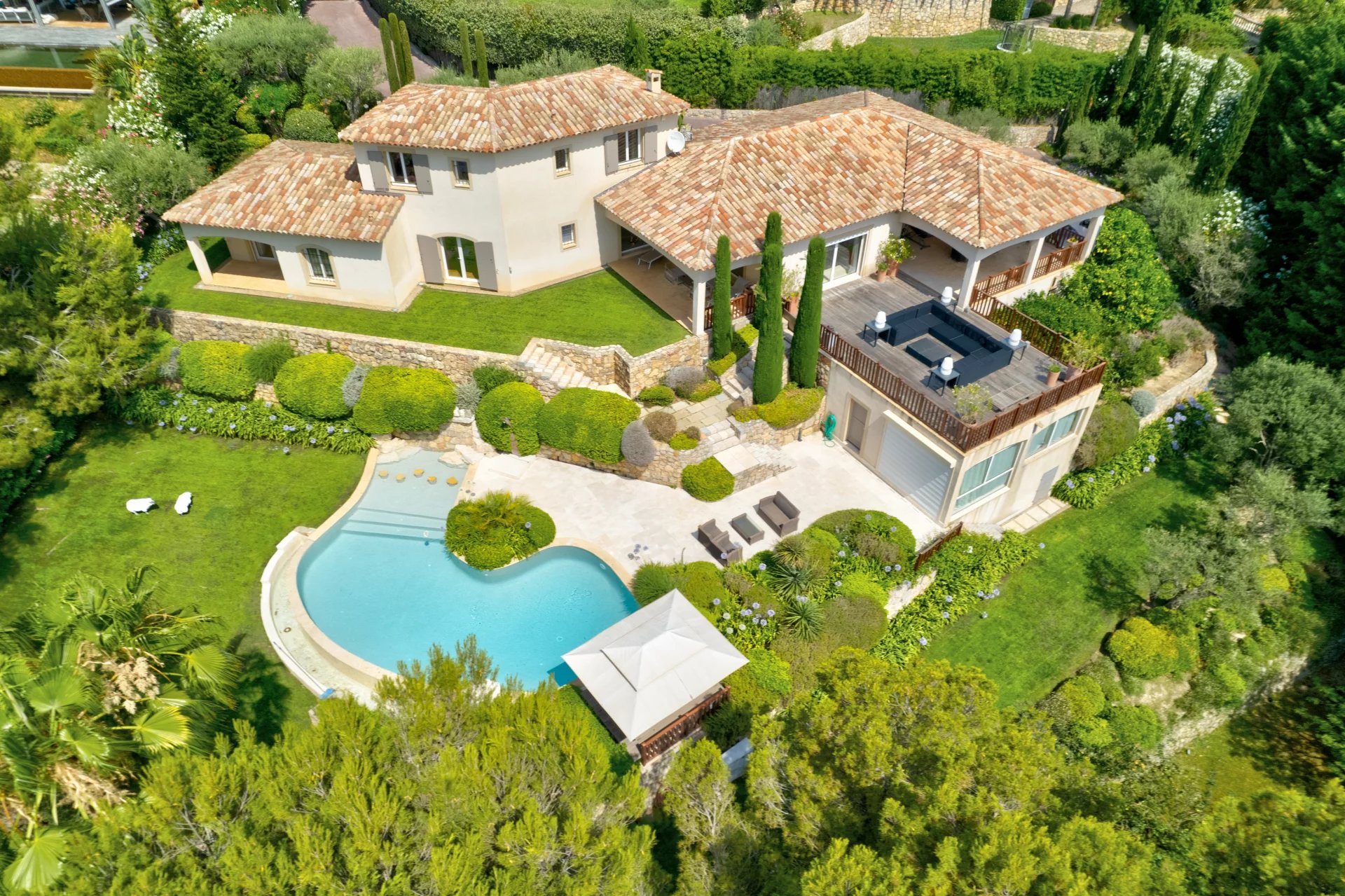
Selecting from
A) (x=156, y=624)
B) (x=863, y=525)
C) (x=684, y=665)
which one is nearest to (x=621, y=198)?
(x=863, y=525)

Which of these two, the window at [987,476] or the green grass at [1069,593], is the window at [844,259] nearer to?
the window at [987,476]

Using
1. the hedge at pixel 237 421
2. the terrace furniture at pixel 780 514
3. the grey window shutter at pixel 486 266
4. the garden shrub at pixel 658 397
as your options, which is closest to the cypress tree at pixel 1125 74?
the garden shrub at pixel 658 397

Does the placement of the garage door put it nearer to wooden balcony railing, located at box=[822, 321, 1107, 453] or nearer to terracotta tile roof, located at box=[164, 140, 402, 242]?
wooden balcony railing, located at box=[822, 321, 1107, 453]

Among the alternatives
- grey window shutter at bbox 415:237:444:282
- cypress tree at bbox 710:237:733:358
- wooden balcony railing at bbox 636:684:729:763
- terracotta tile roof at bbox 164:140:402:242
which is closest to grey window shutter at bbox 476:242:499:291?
grey window shutter at bbox 415:237:444:282

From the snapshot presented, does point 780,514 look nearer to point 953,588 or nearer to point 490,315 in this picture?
point 953,588

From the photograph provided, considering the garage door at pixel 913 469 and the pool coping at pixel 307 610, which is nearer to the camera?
the pool coping at pixel 307 610

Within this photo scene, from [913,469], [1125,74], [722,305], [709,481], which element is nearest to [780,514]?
[709,481]
